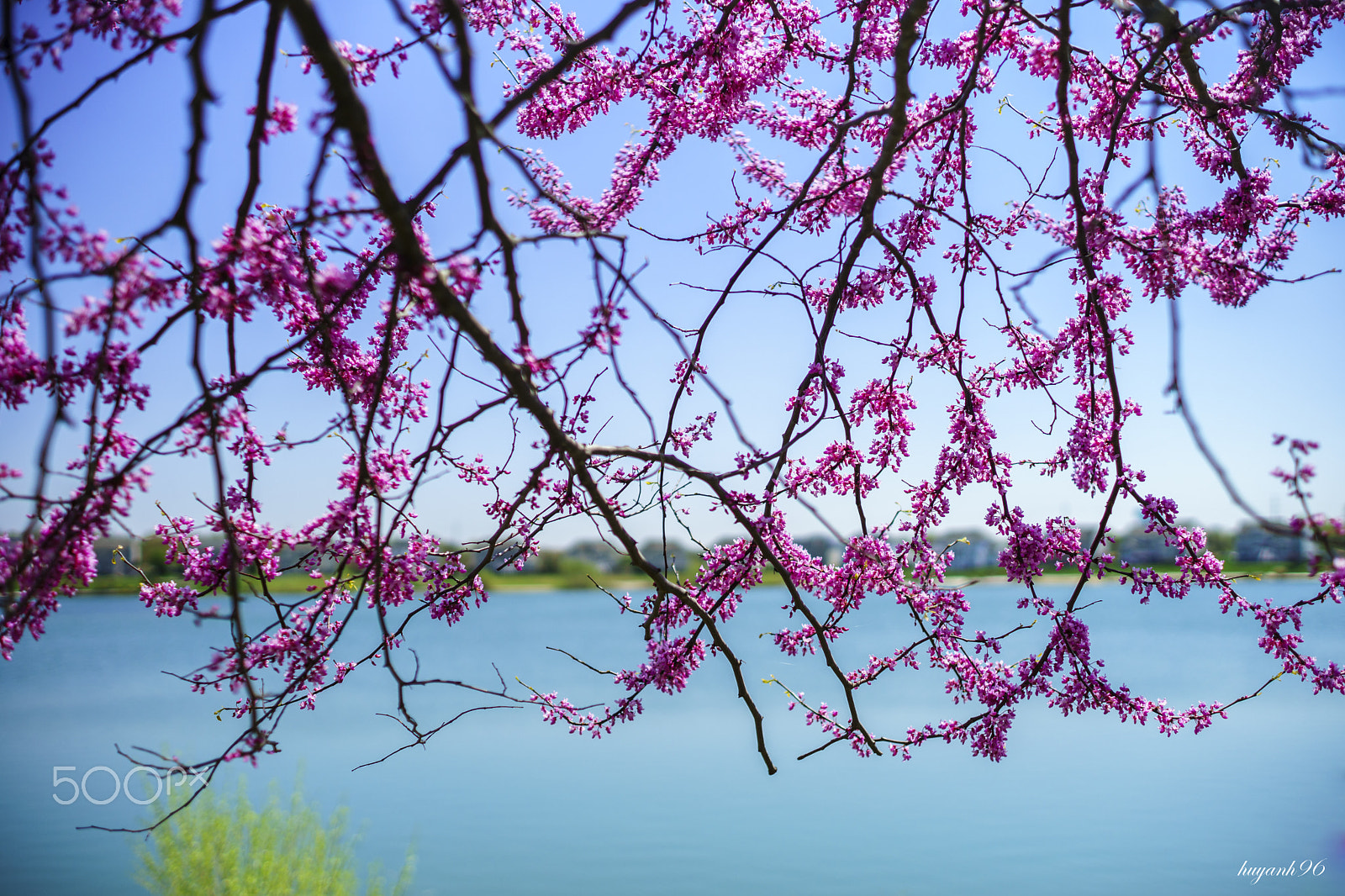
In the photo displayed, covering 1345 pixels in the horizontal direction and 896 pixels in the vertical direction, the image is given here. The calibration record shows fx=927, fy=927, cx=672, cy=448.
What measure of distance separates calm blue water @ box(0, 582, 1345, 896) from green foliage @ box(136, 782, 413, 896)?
12.8 ft

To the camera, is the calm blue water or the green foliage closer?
the green foliage

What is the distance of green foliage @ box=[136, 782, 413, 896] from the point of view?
21.4ft

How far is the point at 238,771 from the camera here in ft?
39.7

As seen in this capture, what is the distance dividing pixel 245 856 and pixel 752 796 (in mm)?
8531

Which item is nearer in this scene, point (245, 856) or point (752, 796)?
point (245, 856)

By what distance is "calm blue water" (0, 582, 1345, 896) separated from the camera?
422 inches

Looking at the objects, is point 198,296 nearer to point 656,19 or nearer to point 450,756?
point 656,19

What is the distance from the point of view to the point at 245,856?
6.84 m

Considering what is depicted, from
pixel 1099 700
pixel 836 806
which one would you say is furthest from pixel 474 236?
pixel 836 806

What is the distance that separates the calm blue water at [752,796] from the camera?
10.7 metres

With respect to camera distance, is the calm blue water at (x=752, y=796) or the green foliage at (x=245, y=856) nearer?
the green foliage at (x=245, y=856)

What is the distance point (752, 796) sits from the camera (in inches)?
545

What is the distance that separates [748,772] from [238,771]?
7.67m

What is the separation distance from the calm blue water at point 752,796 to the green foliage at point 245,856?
3916 millimetres
